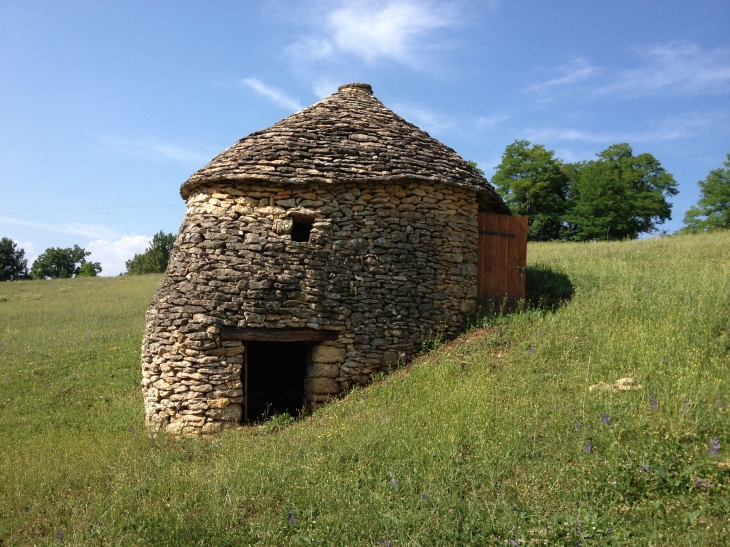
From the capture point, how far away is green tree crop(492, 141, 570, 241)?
103 ft

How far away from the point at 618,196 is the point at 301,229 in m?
26.9

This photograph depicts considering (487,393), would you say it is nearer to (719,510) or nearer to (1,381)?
(719,510)

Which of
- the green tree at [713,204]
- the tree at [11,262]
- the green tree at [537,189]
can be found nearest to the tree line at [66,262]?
the tree at [11,262]

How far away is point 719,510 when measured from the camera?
4289 mm

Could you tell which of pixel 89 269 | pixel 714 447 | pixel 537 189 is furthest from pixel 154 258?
pixel 714 447

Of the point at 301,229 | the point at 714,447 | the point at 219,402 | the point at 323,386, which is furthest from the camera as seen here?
the point at 301,229

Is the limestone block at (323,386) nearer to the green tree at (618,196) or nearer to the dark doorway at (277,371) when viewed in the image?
the dark doorway at (277,371)

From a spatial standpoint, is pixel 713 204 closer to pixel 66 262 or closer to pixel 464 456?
pixel 464 456

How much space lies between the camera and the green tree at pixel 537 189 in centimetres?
3125

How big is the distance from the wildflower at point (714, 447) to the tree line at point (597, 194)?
25515mm

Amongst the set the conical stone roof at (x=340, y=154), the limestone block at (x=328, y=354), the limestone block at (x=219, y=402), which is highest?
the conical stone roof at (x=340, y=154)

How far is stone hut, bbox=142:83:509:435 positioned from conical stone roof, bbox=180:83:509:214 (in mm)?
31

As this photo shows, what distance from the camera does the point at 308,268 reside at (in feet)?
27.0

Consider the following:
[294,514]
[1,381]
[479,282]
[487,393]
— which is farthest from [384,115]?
[1,381]
